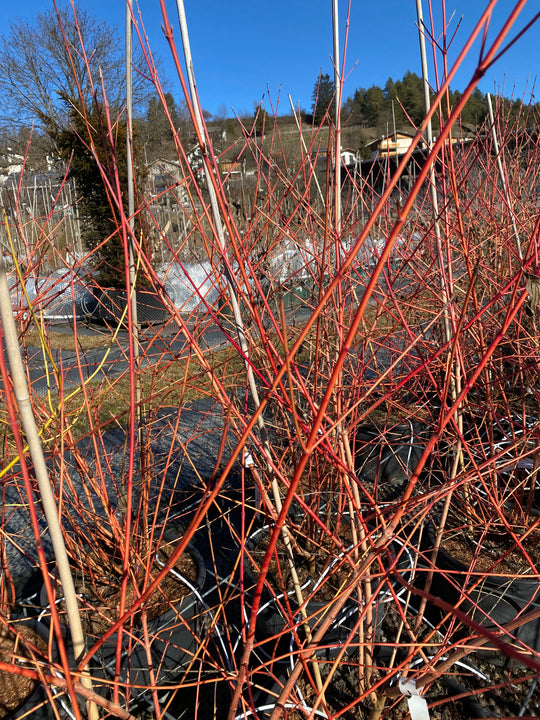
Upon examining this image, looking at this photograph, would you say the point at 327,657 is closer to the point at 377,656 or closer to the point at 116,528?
the point at 377,656

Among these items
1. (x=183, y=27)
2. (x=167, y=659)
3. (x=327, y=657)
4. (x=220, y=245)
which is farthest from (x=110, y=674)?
(x=183, y=27)

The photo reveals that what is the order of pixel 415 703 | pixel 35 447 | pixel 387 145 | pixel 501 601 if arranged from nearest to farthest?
pixel 35 447 → pixel 415 703 → pixel 501 601 → pixel 387 145

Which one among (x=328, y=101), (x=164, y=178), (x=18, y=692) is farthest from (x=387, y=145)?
(x=18, y=692)

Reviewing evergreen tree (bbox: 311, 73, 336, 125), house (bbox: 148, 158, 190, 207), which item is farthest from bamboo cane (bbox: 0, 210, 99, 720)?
evergreen tree (bbox: 311, 73, 336, 125)

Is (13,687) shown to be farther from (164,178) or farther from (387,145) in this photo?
(387,145)

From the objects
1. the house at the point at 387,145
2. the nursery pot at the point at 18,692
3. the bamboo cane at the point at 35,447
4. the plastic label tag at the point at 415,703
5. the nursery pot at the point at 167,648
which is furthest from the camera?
the house at the point at 387,145

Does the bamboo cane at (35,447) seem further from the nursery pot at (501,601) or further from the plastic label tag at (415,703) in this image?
the nursery pot at (501,601)

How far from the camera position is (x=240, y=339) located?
38.8 inches

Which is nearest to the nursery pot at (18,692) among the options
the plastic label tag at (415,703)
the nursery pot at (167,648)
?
the nursery pot at (167,648)

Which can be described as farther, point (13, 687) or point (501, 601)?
point (501, 601)

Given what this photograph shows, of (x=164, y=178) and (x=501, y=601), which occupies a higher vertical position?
(x=164, y=178)

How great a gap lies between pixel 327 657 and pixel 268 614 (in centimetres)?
22

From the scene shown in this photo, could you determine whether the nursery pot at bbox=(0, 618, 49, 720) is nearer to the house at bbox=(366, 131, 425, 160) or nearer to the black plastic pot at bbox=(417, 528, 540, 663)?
the black plastic pot at bbox=(417, 528, 540, 663)

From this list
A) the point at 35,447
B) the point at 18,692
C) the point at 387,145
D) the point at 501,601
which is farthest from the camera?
the point at 387,145
